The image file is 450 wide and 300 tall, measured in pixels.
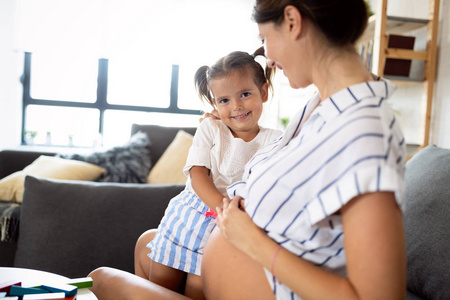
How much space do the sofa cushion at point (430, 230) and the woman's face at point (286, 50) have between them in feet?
2.23

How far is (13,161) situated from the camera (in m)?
3.52

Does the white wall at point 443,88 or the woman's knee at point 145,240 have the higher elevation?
the white wall at point 443,88

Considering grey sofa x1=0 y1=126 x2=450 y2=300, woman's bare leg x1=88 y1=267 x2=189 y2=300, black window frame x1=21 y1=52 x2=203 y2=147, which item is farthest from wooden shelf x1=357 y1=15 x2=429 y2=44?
black window frame x1=21 y1=52 x2=203 y2=147

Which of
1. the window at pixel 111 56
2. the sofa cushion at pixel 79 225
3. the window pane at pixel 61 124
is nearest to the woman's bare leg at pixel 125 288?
the sofa cushion at pixel 79 225

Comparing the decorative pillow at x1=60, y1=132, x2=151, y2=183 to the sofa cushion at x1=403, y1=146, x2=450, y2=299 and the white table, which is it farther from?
the sofa cushion at x1=403, y1=146, x2=450, y2=299

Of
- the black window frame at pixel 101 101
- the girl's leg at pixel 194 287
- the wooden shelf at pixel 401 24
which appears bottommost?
the girl's leg at pixel 194 287

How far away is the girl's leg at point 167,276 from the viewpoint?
4.39 feet

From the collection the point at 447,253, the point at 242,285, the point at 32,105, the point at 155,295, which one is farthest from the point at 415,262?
the point at 32,105

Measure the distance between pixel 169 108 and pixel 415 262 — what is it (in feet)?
14.4

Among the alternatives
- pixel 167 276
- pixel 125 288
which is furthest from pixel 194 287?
pixel 125 288

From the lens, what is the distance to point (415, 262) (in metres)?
1.28

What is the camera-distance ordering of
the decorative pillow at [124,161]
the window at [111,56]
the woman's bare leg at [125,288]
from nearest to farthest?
the woman's bare leg at [125,288], the decorative pillow at [124,161], the window at [111,56]

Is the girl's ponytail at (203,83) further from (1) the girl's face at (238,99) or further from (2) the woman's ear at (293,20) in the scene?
(2) the woman's ear at (293,20)

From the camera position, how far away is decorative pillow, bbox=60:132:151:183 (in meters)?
3.17
